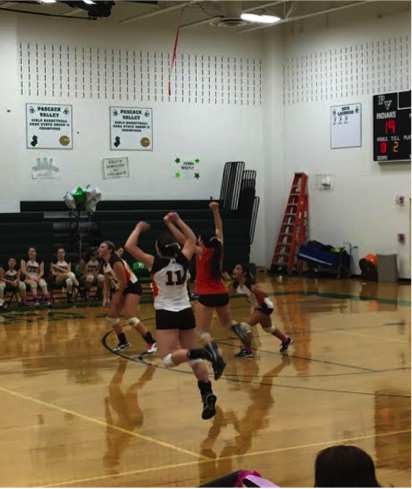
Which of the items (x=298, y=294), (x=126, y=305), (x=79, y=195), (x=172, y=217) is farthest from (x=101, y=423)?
(x=79, y=195)

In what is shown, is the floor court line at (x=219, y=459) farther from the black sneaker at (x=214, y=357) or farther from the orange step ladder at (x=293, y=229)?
the orange step ladder at (x=293, y=229)

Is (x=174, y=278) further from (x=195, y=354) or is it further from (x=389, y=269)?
(x=389, y=269)

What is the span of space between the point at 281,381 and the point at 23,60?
15.6 metres

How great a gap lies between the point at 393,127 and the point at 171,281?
52.9ft

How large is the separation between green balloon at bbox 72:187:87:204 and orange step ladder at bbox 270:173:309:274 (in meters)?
7.43

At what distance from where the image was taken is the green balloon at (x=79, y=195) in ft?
68.5

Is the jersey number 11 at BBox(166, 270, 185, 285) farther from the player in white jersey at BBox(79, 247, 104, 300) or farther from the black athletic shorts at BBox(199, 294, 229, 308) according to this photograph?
the player in white jersey at BBox(79, 247, 104, 300)

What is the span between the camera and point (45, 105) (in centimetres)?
2403

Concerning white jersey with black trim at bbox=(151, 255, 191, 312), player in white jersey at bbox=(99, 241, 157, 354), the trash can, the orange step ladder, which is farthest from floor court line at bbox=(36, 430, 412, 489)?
the orange step ladder

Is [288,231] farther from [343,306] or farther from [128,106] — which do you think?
[343,306]

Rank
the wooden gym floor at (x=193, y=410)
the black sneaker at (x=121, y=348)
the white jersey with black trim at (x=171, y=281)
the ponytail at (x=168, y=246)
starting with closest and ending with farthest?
the wooden gym floor at (x=193, y=410), the ponytail at (x=168, y=246), the white jersey with black trim at (x=171, y=281), the black sneaker at (x=121, y=348)

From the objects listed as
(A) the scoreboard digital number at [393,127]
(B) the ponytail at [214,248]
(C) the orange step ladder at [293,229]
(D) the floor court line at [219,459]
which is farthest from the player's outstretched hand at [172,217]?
(C) the orange step ladder at [293,229]

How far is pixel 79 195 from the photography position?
20938mm

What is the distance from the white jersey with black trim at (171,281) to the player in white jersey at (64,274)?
33.7 ft
